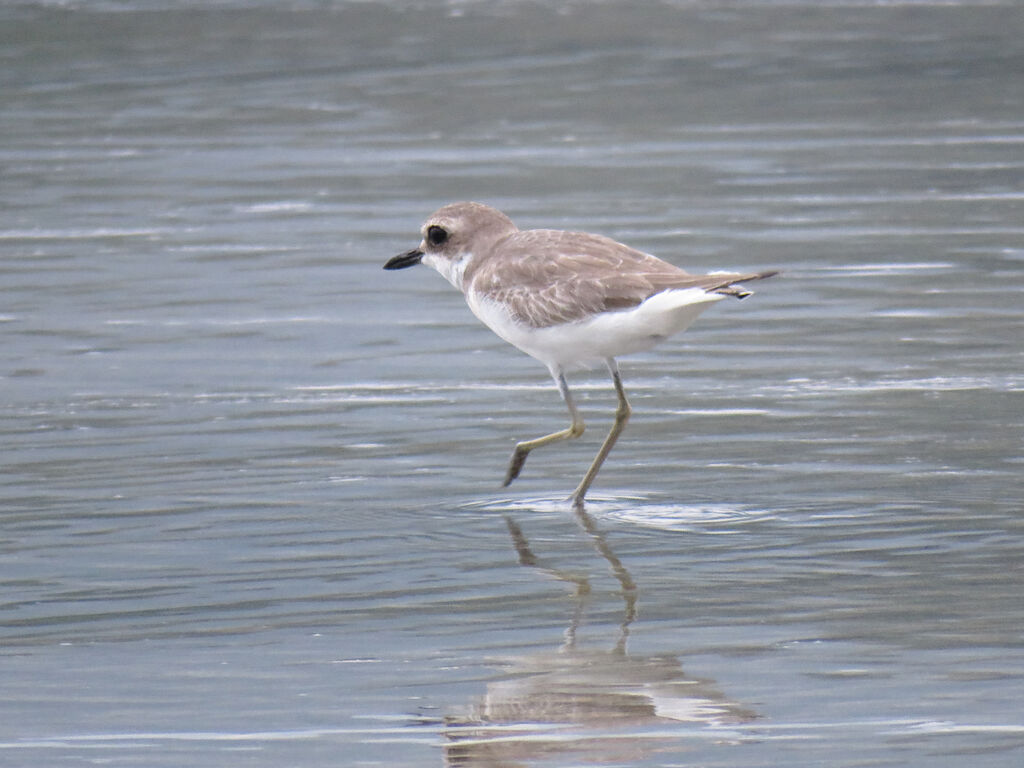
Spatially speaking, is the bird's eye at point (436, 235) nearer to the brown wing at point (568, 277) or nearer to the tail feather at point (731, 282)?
the brown wing at point (568, 277)

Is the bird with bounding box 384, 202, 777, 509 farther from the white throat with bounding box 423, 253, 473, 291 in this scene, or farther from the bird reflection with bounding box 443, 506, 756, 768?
the bird reflection with bounding box 443, 506, 756, 768

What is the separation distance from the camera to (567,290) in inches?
278

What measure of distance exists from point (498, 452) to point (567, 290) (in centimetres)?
124

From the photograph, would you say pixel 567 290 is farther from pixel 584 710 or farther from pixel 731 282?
pixel 584 710

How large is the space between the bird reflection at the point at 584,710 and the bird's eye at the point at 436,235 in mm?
2463

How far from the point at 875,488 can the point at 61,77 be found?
50.2 feet

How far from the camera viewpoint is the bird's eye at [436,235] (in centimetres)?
790

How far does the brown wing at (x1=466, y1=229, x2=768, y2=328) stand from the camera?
269 inches

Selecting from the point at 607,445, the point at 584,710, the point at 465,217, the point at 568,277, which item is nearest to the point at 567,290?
the point at 568,277

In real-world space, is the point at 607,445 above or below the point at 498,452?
above

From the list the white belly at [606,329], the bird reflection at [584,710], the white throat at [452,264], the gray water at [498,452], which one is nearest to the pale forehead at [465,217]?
the white throat at [452,264]

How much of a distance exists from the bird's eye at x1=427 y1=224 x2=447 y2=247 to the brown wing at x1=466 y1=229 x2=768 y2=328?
301 millimetres

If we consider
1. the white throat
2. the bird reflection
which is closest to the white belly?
the white throat

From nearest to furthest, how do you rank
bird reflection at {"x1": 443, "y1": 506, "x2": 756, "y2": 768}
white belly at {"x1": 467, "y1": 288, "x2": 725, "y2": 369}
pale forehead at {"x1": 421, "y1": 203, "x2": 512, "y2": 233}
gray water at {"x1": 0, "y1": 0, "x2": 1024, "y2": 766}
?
bird reflection at {"x1": 443, "y1": 506, "x2": 756, "y2": 768} < gray water at {"x1": 0, "y1": 0, "x2": 1024, "y2": 766} < white belly at {"x1": 467, "y1": 288, "x2": 725, "y2": 369} < pale forehead at {"x1": 421, "y1": 203, "x2": 512, "y2": 233}
